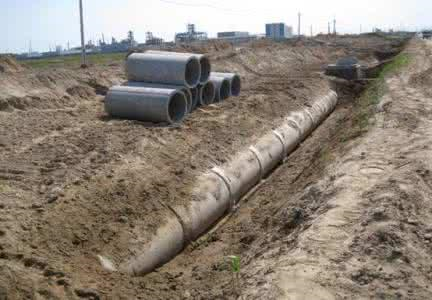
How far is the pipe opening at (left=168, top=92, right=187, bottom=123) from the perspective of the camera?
12945mm

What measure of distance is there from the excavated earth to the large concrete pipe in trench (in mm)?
177

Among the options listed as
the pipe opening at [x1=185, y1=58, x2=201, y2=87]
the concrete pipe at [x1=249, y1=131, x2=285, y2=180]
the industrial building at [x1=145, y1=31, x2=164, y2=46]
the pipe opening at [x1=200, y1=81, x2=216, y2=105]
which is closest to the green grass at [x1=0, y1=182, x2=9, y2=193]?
the concrete pipe at [x1=249, y1=131, x2=285, y2=180]

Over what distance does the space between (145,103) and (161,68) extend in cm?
123

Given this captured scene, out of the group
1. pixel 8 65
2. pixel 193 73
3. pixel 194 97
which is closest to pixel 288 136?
pixel 194 97

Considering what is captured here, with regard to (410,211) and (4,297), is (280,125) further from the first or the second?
(4,297)

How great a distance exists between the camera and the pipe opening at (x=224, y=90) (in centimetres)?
1596

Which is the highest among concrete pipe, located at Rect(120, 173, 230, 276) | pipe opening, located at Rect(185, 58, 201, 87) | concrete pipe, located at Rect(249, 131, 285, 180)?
pipe opening, located at Rect(185, 58, 201, 87)

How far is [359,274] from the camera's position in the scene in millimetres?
5359

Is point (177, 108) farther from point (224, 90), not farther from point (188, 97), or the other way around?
point (224, 90)

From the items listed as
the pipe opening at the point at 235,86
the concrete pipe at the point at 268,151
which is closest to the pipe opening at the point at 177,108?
the concrete pipe at the point at 268,151

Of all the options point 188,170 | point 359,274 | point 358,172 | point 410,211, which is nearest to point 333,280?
point 359,274

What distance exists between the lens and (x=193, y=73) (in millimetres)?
13742

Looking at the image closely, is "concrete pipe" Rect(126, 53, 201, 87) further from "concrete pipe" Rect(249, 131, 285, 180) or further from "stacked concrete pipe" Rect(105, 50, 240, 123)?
"concrete pipe" Rect(249, 131, 285, 180)

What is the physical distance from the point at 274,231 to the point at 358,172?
222cm
